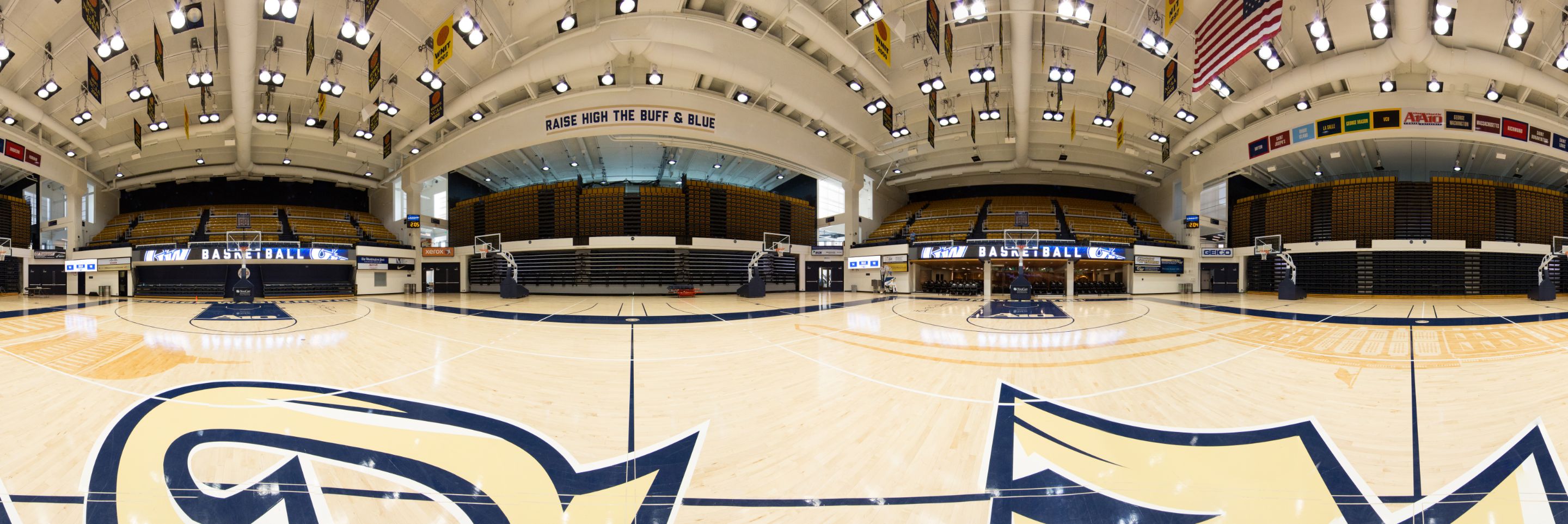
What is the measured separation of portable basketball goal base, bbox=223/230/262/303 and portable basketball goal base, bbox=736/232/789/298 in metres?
16.3

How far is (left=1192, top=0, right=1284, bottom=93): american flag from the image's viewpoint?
9.43 meters

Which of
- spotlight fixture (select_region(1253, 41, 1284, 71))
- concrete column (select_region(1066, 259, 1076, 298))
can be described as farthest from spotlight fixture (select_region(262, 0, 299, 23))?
concrete column (select_region(1066, 259, 1076, 298))

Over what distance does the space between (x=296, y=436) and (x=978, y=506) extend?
13.3ft

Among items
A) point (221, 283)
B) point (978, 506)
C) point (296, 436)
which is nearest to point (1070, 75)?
point (978, 506)

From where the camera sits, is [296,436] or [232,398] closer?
[296,436]

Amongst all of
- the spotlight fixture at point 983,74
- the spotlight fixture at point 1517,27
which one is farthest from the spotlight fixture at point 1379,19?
the spotlight fixture at point 983,74

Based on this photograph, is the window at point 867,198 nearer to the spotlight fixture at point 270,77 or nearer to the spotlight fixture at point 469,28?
the spotlight fixture at point 469,28

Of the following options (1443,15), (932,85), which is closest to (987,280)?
(932,85)

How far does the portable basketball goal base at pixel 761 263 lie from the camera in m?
20.5

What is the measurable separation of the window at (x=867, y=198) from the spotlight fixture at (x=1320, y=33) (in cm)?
1635

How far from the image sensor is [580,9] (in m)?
13.5

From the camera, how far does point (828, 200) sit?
86.0ft

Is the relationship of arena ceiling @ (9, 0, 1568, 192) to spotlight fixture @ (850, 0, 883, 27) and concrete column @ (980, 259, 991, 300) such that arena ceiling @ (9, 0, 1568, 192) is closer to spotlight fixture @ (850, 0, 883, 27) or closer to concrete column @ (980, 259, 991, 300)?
spotlight fixture @ (850, 0, 883, 27)

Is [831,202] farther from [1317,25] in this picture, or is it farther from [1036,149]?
[1317,25]
